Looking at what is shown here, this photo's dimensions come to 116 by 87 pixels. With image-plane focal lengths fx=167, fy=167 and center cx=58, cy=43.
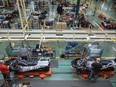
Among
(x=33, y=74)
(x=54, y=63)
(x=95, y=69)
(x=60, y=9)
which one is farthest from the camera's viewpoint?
(x=60, y=9)

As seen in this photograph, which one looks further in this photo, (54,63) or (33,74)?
(54,63)

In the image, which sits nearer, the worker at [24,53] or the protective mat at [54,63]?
the worker at [24,53]

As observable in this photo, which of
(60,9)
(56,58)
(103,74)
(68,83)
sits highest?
(60,9)

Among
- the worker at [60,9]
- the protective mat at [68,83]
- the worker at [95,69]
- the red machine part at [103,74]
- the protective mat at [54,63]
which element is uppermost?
the worker at [60,9]

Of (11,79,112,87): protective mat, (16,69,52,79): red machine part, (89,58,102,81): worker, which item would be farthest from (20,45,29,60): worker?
(89,58,102,81): worker

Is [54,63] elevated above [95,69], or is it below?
below

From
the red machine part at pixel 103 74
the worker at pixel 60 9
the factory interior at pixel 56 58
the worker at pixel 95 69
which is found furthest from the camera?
the worker at pixel 60 9

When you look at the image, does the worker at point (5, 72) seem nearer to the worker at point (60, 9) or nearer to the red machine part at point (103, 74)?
the red machine part at point (103, 74)

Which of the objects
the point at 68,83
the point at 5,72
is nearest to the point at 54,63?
the point at 68,83

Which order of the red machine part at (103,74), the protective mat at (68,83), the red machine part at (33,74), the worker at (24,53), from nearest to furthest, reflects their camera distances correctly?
the protective mat at (68,83) < the red machine part at (33,74) < the red machine part at (103,74) < the worker at (24,53)

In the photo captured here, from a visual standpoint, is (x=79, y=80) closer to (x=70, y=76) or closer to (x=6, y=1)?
(x=70, y=76)

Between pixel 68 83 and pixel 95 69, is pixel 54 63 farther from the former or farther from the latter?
pixel 95 69

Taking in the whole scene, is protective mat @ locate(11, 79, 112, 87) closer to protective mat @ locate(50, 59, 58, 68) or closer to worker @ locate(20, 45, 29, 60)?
protective mat @ locate(50, 59, 58, 68)

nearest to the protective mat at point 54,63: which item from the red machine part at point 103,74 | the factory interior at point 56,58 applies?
the factory interior at point 56,58
